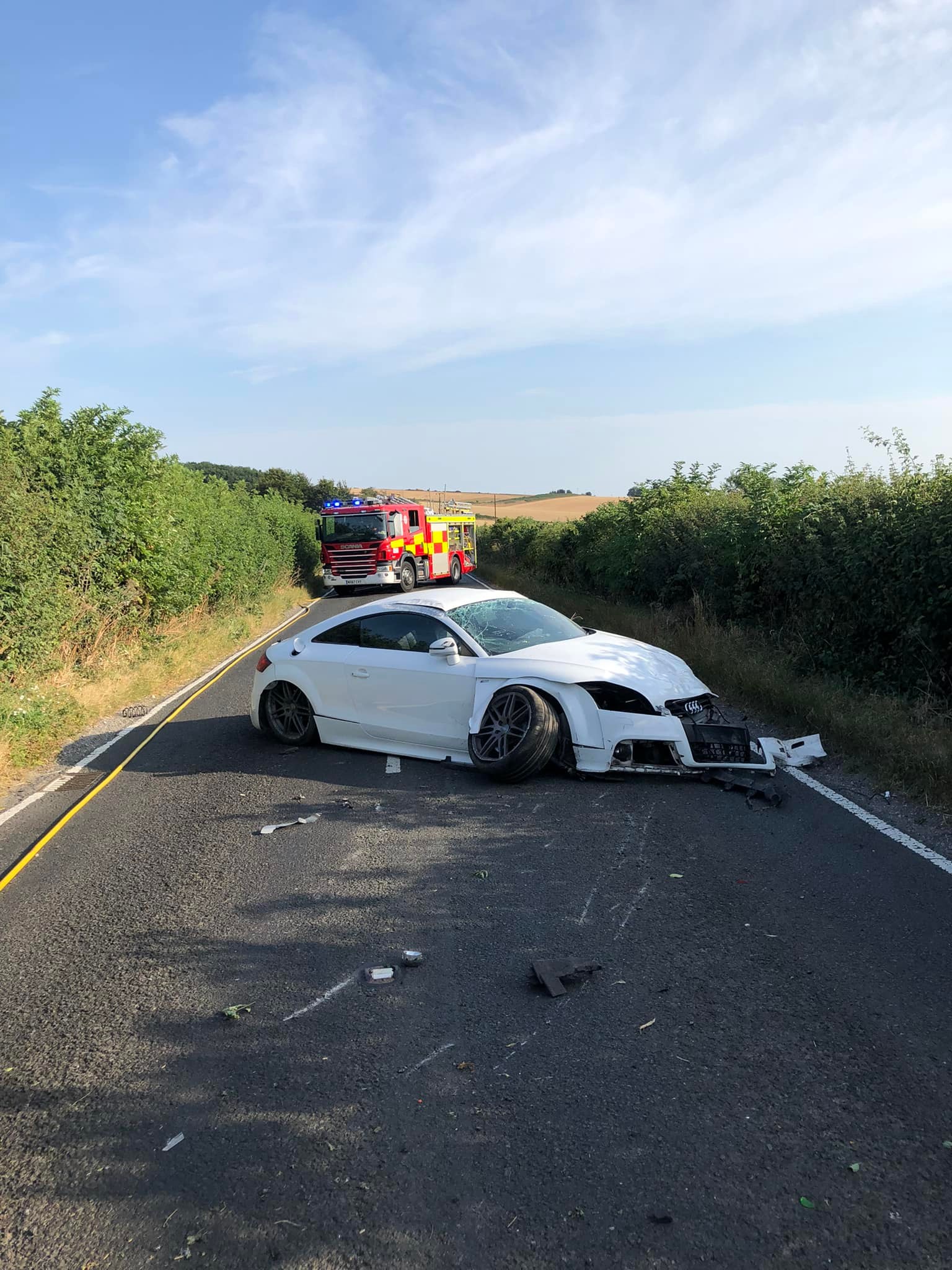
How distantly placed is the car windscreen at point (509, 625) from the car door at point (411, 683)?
8.2 inches

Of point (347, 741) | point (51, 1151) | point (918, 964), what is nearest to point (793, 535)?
point (347, 741)

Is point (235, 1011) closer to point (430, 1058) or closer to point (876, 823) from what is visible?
point (430, 1058)

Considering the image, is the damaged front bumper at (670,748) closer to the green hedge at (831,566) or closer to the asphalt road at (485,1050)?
the asphalt road at (485,1050)

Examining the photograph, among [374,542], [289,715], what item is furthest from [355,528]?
[289,715]

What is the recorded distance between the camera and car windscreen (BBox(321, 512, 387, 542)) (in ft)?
98.7

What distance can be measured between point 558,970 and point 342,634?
5035 mm

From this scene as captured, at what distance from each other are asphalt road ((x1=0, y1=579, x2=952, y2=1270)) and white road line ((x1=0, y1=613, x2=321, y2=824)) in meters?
1.89

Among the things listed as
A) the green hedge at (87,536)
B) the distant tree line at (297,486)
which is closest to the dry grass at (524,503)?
the distant tree line at (297,486)

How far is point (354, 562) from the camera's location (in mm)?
30391

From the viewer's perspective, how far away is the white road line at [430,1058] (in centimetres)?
337

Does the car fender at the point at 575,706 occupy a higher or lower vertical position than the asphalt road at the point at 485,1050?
higher

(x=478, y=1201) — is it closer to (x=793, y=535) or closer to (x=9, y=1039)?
(x=9, y=1039)

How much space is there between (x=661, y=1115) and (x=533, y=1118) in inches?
17.3

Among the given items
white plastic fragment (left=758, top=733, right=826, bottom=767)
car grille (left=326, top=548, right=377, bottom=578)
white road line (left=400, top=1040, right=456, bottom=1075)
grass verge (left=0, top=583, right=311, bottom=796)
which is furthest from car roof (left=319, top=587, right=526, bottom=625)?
car grille (left=326, top=548, right=377, bottom=578)
